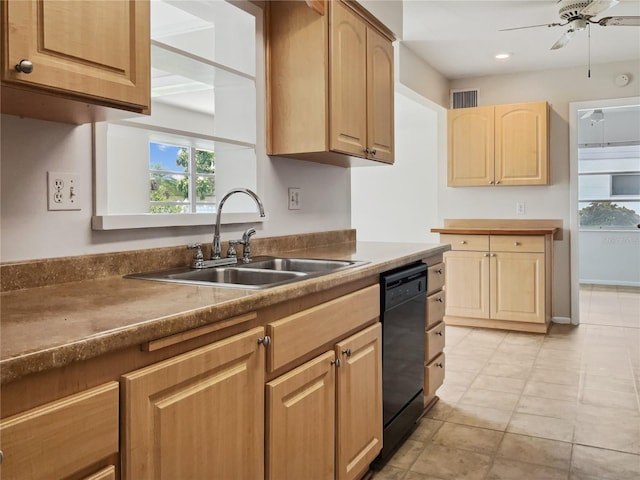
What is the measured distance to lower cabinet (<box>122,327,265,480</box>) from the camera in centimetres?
102

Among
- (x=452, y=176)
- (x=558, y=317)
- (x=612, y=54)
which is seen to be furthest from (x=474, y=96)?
(x=558, y=317)

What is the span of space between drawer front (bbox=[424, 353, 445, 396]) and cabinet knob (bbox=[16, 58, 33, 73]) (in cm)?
217

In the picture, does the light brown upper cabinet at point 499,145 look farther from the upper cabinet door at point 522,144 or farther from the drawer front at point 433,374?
the drawer front at point 433,374

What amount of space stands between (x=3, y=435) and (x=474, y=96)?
5.24 meters

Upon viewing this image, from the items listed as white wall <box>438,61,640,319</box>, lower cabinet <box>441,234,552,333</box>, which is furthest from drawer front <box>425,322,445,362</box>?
white wall <box>438,61,640,319</box>

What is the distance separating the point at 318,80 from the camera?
2404mm

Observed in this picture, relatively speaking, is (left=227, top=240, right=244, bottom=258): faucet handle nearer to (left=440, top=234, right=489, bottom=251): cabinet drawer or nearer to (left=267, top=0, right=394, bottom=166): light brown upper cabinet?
(left=267, top=0, right=394, bottom=166): light brown upper cabinet

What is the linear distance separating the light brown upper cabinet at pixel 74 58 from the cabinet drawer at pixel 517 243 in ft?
12.4

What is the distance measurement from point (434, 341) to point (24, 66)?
7.36 ft

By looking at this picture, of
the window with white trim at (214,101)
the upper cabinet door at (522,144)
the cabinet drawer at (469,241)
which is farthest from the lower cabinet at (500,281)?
the window with white trim at (214,101)

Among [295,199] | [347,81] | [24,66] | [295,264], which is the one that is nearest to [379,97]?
[347,81]

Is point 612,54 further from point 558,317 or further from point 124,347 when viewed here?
point 124,347

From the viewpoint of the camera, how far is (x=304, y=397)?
160cm

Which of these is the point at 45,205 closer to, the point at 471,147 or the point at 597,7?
the point at 597,7
